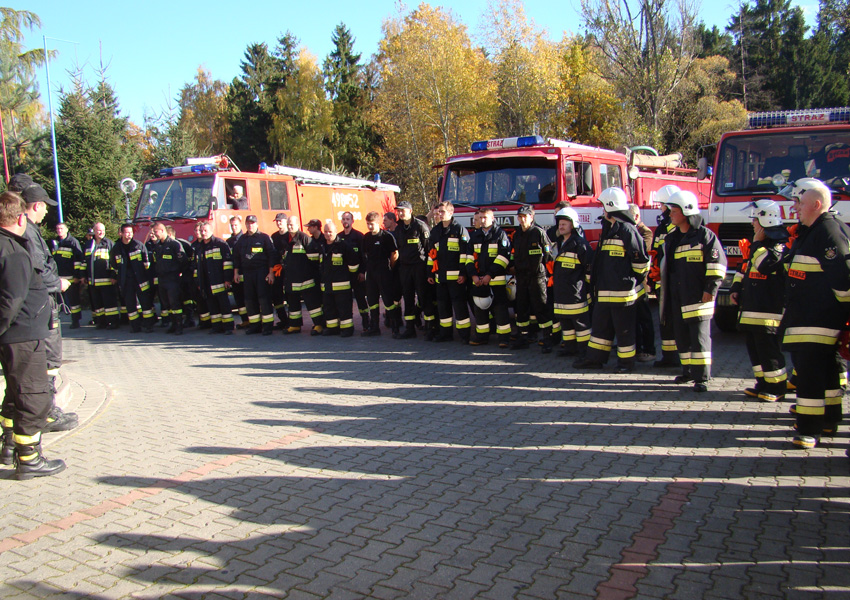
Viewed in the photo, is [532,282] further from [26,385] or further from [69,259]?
[69,259]

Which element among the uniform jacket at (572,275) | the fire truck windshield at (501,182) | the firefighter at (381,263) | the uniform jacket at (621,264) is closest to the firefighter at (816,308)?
the uniform jacket at (621,264)

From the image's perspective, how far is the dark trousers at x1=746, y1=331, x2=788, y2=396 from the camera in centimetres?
592

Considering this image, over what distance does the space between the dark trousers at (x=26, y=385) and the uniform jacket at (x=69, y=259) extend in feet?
→ 28.4

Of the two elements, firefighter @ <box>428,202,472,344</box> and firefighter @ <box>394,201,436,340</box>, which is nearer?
firefighter @ <box>428,202,472,344</box>

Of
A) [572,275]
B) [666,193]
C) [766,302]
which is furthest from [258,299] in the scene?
[766,302]

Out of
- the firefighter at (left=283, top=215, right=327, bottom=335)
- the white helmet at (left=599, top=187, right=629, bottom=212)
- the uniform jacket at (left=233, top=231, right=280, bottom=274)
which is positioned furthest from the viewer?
the uniform jacket at (left=233, top=231, right=280, bottom=274)

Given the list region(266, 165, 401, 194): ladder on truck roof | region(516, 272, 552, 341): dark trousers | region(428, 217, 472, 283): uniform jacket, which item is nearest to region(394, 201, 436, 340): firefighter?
region(428, 217, 472, 283): uniform jacket

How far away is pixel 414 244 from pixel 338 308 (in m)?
1.81

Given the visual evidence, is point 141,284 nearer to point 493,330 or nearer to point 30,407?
point 493,330

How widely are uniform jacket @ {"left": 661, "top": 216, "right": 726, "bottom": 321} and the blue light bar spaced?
4290 mm

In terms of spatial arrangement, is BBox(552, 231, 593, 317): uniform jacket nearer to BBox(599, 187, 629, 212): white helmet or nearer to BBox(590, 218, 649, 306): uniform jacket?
BBox(590, 218, 649, 306): uniform jacket

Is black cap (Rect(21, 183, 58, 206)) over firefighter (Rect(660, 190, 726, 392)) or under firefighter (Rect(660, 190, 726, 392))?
over

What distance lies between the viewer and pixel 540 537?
3.61 meters

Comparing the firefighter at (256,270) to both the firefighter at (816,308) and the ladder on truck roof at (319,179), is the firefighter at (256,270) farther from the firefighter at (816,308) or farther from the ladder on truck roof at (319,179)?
the firefighter at (816,308)
